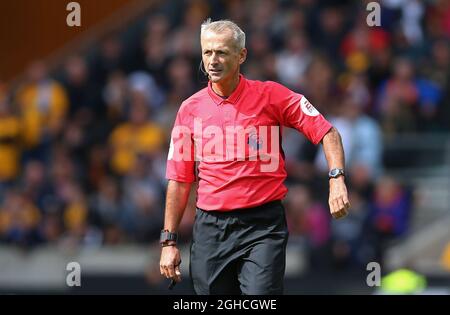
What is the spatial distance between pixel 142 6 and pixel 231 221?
1174 centimetres

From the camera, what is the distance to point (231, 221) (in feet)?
22.8

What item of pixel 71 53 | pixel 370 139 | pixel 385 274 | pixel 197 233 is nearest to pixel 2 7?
pixel 71 53

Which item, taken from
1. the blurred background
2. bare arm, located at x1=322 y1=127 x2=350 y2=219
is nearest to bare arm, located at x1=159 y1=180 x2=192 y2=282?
bare arm, located at x1=322 y1=127 x2=350 y2=219

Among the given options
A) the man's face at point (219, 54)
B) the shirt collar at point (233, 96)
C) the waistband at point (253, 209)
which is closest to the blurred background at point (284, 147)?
the waistband at point (253, 209)

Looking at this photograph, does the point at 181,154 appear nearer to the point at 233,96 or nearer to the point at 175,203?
the point at 175,203

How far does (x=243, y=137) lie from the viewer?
6.96m

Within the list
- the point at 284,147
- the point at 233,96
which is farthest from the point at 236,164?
the point at 284,147

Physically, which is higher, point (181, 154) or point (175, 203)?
point (181, 154)

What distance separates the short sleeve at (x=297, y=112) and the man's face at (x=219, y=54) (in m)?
0.30

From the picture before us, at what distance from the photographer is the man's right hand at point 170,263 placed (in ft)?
22.9

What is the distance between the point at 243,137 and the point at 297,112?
0.36 metres

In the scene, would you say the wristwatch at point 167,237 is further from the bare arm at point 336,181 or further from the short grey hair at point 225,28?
the short grey hair at point 225,28
